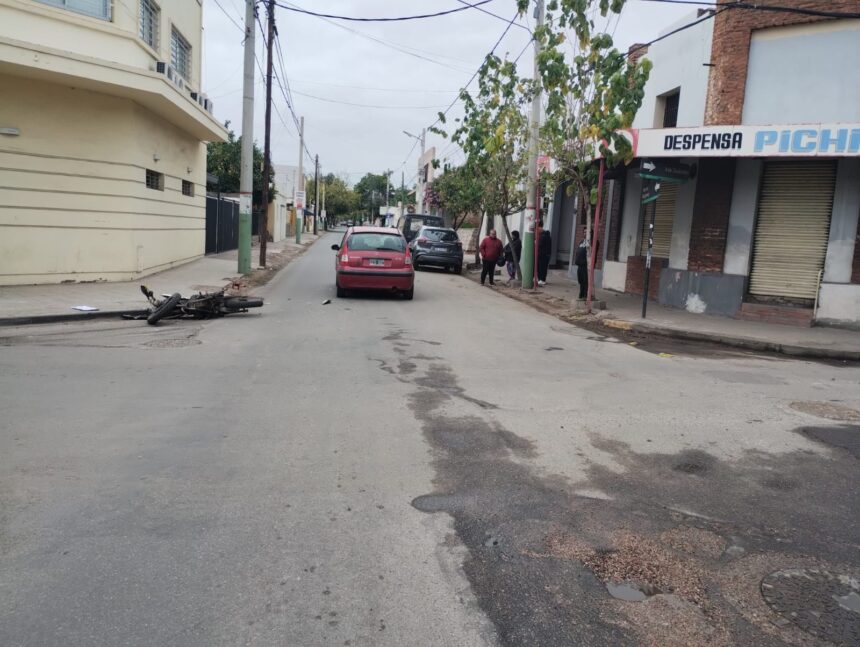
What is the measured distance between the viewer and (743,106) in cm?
1439

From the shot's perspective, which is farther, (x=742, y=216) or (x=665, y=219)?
(x=665, y=219)

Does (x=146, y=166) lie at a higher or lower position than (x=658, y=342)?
higher

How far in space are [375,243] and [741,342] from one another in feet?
25.3

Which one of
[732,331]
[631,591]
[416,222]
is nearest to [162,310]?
[631,591]

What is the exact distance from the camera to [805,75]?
13750mm

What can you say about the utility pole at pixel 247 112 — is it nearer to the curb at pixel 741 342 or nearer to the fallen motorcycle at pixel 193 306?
the fallen motorcycle at pixel 193 306

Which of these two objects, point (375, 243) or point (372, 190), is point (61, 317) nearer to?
point (375, 243)

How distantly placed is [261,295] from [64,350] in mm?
7057

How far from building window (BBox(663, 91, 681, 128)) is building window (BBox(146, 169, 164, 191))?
1260cm

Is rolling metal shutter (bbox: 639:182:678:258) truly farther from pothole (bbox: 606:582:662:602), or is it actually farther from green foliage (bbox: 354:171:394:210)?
green foliage (bbox: 354:171:394:210)

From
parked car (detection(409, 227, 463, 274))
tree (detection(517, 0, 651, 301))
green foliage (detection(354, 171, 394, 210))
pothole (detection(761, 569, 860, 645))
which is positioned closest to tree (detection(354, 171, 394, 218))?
green foliage (detection(354, 171, 394, 210))

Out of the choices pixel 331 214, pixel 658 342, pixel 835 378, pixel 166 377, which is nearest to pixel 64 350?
pixel 166 377

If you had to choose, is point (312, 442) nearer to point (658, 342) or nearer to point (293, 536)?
point (293, 536)

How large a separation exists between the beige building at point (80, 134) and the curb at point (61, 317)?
157 inches
